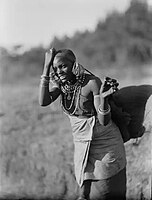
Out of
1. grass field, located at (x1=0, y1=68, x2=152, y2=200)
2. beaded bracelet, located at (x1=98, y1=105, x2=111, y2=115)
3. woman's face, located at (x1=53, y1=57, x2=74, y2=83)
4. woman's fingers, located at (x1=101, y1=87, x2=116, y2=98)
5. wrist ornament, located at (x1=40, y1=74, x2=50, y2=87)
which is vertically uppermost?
woman's face, located at (x1=53, y1=57, x2=74, y2=83)

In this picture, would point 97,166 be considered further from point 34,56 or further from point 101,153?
point 34,56

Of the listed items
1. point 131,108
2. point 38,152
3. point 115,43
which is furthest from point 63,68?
point 38,152

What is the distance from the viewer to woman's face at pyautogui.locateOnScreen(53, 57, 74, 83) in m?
3.55

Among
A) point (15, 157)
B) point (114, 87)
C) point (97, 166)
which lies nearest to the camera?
point (114, 87)

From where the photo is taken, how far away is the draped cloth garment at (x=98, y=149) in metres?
3.59

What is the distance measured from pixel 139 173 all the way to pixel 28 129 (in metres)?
0.93

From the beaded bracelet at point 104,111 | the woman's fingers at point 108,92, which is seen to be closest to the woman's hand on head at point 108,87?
the woman's fingers at point 108,92

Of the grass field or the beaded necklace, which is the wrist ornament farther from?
the grass field

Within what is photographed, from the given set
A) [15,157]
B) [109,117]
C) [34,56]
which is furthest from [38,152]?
[109,117]

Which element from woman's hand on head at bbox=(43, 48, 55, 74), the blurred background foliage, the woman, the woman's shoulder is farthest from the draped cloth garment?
the blurred background foliage

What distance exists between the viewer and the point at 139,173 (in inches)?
159

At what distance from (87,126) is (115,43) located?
0.78 meters

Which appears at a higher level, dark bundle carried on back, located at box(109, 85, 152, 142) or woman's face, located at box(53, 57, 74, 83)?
woman's face, located at box(53, 57, 74, 83)

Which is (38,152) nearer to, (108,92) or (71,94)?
(71,94)
